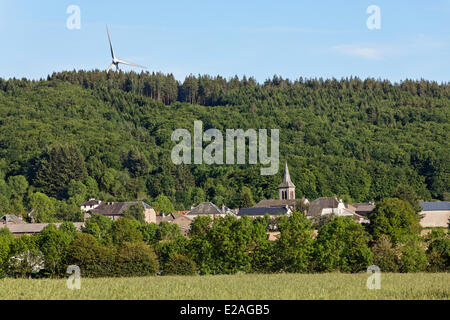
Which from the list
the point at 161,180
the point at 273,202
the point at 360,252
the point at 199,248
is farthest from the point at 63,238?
the point at 161,180

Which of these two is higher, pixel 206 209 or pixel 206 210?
pixel 206 209

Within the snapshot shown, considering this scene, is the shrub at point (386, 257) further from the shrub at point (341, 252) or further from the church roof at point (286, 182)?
the church roof at point (286, 182)

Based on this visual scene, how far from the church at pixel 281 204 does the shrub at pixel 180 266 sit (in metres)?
75.1

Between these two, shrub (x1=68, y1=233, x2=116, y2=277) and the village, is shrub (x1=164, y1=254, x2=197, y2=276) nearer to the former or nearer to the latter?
shrub (x1=68, y1=233, x2=116, y2=277)

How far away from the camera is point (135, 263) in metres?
62.9

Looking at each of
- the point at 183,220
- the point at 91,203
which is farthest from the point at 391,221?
the point at 91,203

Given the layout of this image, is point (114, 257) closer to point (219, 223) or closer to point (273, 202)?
point (219, 223)

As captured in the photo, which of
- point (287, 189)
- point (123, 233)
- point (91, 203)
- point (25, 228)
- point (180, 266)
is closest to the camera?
point (180, 266)

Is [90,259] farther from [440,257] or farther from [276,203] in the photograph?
[276,203]

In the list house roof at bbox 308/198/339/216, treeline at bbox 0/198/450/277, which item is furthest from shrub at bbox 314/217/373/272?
house roof at bbox 308/198/339/216

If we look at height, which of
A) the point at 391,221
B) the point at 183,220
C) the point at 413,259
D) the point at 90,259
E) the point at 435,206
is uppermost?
the point at 391,221

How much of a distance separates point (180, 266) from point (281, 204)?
9161cm

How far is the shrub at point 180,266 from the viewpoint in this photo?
6412cm

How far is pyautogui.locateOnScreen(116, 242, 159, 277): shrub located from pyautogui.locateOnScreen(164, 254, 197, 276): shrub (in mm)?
1122
